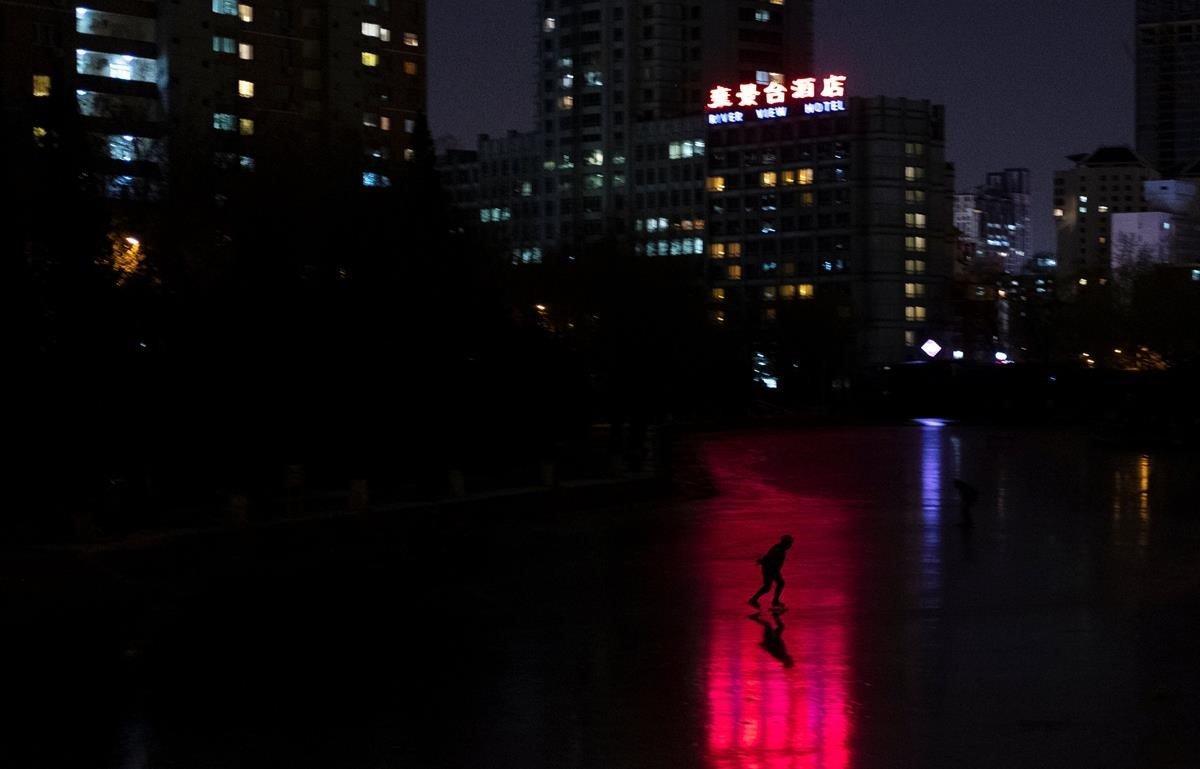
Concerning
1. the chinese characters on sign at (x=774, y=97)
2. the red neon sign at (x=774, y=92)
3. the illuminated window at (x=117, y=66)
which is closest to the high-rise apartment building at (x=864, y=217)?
the chinese characters on sign at (x=774, y=97)

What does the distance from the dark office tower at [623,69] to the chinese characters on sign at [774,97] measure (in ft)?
27.4

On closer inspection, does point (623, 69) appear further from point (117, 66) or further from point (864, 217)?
point (117, 66)

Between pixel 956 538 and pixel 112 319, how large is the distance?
15848 millimetres

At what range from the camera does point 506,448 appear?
35.3m

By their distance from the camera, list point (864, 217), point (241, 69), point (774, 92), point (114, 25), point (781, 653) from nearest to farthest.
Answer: point (781, 653)
point (114, 25)
point (241, 69)
point (864, 217)
point (774, 92)

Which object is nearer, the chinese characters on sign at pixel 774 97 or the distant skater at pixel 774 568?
the distant skater at pixel 774 568

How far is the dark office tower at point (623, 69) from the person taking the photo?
15012 centimetres

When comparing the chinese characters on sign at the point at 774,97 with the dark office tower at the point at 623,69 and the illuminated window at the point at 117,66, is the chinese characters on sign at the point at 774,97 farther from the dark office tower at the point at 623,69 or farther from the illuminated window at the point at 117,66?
the illuminated window at the point at 117,66

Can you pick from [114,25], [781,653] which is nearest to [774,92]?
[114,25]

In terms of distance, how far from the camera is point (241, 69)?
94.0 m

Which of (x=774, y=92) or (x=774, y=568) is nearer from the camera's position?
(x=774, y=568)

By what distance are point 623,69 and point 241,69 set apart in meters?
63.6

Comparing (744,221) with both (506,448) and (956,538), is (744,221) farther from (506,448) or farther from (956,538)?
(956,538)

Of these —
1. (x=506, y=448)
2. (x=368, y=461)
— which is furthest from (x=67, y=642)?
(x=506, y=448)
